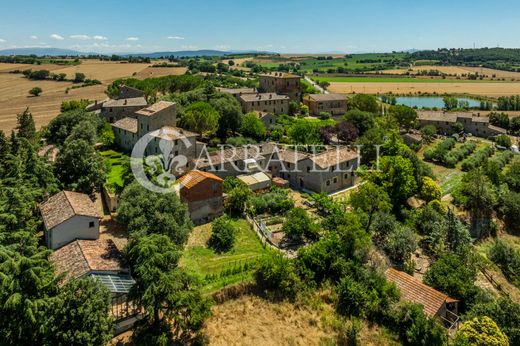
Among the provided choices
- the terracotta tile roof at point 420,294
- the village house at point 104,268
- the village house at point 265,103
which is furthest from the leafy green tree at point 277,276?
the village house at point 265,103

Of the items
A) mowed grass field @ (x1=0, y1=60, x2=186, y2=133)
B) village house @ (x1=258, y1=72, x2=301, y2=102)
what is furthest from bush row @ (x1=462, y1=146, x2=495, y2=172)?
mowed grass field @ (x1=0, y1=60, x2=186, y2=133)

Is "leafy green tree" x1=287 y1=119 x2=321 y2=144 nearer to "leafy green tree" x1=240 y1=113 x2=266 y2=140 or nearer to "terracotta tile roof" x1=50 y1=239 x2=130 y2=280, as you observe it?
"leafy green tree" x1=240 y1=113 x2=266 y2=140

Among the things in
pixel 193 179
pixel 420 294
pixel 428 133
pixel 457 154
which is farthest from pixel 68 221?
pixel 428 133

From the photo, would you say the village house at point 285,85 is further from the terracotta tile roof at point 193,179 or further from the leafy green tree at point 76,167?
the leafy green tree at point 76,167

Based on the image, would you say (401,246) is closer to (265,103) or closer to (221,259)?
(221,259)

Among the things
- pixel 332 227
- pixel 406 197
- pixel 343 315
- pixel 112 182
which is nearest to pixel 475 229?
pixel 406 197

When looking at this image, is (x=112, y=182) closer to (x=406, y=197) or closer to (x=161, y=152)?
(x=161, y=152)
